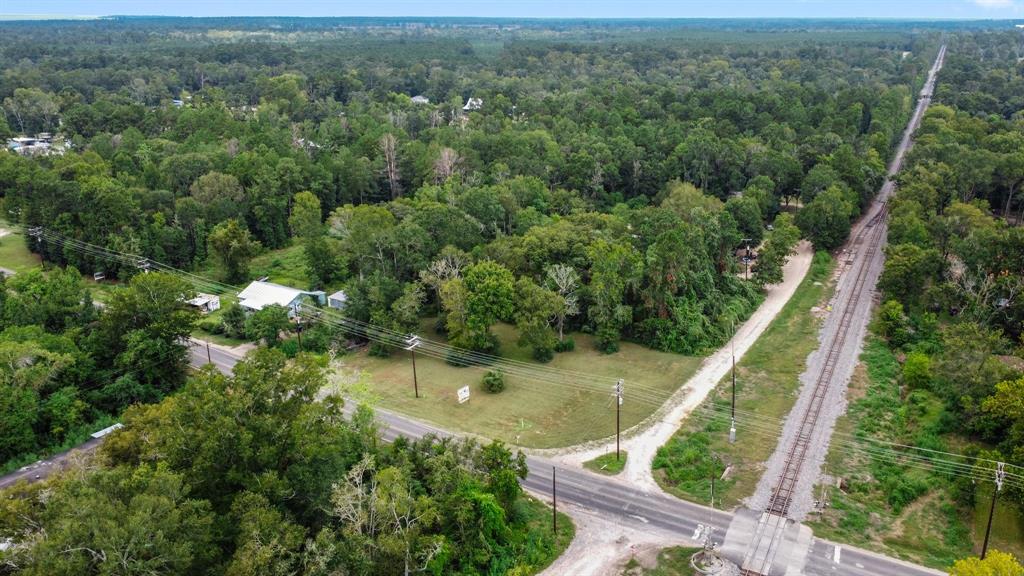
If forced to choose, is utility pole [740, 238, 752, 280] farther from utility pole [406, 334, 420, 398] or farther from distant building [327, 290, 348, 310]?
distant building [327, 290, 348, 310]

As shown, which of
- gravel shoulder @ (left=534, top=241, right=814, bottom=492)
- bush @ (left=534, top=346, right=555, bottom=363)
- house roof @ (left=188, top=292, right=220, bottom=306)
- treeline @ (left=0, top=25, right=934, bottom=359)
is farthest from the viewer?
house roof @ (left=188, top=292, right=220, bottom=306)

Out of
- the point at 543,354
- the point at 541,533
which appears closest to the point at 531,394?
the point at 543,354

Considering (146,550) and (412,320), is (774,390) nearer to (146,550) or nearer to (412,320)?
(412,320)

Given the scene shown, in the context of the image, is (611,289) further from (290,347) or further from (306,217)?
(306,217)

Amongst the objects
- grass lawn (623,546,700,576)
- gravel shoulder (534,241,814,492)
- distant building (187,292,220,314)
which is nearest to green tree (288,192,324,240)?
distant building (187,292,220,314)

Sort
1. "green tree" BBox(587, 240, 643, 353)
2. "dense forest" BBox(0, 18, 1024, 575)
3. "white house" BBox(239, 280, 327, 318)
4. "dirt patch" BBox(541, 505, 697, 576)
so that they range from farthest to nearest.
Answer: "white house" BBox(239, 280, 327, 318), "green tree" BBox(587, 240, 643, 353), "dirt patch" BBox(541, 505, 697, 576), "dense forest" BBox(0, 18, 1024, 575)

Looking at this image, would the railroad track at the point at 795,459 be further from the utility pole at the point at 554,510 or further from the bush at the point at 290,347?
the bush at the point at 290,347

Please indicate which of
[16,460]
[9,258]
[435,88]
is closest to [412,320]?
[16,460]
